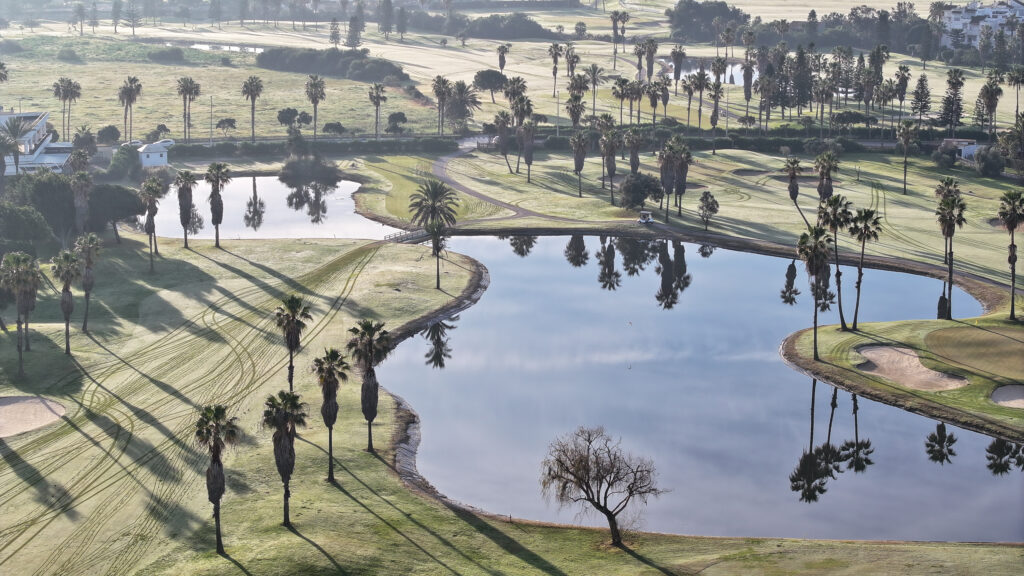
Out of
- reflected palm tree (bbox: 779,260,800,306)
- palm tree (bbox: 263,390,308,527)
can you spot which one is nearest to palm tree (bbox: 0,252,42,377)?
palm tree (bbox: 263,390,308,527)

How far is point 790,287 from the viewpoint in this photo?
139 meters

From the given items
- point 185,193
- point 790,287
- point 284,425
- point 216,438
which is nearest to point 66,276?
point 185,193

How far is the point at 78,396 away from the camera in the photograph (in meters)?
97.3

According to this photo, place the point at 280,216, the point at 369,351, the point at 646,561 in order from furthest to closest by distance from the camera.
→ the point at 280,216
the point at 369,351
the point at 646,561

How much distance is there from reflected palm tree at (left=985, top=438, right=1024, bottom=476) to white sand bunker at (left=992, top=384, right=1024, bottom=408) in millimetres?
6913

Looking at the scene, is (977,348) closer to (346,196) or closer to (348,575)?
(348,575)

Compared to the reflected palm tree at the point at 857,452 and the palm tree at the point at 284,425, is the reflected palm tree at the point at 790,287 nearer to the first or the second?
the reflected palm tree at the point at 857,452

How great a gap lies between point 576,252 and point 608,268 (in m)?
9.36

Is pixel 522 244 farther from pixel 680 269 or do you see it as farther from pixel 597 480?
pixel 597 480

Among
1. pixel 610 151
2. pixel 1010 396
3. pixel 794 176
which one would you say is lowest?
pixel 1010 396

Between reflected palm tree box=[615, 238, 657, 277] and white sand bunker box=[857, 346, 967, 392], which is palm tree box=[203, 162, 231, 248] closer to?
reflected palm tree box=[615, 238, 657, 277]

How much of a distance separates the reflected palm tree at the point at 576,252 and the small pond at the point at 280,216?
27705 millimetres

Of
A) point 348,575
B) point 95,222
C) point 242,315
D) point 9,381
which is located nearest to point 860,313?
point 242,315

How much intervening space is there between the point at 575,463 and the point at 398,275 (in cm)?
6668
